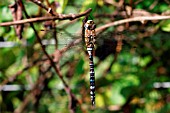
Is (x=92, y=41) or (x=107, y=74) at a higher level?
(x=92, y=41)

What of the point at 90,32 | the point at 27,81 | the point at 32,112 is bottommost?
the point at 32,112

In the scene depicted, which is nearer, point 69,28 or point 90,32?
point 90,32

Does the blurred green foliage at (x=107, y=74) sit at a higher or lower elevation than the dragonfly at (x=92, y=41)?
lower

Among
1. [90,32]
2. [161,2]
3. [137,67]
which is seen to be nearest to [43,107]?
[137,67]

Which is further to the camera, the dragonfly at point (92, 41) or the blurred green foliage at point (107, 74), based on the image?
the blurred green foliage at point (107, 74)

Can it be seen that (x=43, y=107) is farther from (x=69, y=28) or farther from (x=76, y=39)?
(x=76, y=39)

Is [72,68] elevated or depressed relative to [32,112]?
elevated

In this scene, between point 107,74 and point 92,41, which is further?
point 107,74

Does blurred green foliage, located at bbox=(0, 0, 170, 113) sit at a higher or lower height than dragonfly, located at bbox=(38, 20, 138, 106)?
lower

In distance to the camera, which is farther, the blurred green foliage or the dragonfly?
the blurred green foliage

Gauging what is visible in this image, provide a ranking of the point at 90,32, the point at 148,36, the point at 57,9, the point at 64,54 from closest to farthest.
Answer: the point at 90,32 < the point at 57,9 < the point at 64,54 < the point at 148,36

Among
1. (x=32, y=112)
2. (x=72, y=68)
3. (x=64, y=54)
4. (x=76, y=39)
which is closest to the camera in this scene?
(x=76, y=39)
